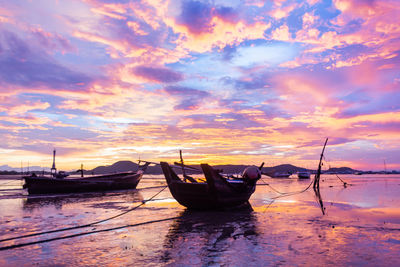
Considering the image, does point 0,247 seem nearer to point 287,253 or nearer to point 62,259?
point 62,259

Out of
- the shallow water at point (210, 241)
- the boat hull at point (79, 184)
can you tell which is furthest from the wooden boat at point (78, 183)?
the shallow water at point (210, 241)

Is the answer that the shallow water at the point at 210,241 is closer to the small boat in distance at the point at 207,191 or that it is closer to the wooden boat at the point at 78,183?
the small boat in distance at the point at 207,191

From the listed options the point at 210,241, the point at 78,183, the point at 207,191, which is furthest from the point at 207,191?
the point at 78,183

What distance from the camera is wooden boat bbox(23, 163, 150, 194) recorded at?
118 ft

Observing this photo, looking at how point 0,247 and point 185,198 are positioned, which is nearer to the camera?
point 0,247

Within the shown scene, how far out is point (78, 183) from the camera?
39.0 m

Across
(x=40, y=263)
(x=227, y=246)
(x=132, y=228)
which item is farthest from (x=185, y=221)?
(x=40, y=263)

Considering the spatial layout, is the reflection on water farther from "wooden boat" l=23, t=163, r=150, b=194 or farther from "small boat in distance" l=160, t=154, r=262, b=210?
"small boat in distance" l=160, t=154, r=262, b=210

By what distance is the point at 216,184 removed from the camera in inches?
749

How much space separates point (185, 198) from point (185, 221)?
4.17 metres

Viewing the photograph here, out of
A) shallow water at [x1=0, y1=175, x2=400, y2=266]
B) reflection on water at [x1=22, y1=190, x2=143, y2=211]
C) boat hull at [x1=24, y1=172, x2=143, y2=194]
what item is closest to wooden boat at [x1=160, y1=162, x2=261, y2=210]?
shallow water at [x1=0, y1=175, x2=400, y2=266]

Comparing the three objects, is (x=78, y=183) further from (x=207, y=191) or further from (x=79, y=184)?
(x=207, y=191)

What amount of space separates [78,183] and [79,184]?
8.6 inches

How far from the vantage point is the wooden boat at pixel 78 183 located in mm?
35875
